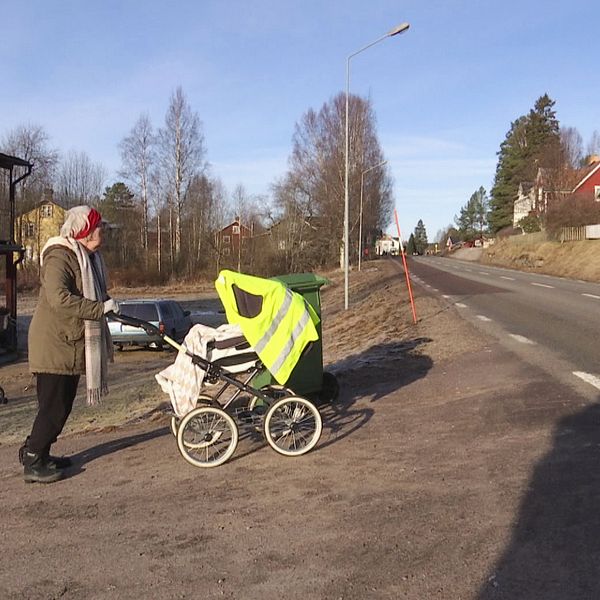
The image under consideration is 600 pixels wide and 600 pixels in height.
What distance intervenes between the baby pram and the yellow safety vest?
0.65ft

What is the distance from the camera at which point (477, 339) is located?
11211mm

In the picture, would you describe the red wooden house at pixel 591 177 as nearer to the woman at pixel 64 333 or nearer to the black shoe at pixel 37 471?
the woman at pixel 64 333

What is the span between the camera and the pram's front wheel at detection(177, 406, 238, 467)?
17.1 ft

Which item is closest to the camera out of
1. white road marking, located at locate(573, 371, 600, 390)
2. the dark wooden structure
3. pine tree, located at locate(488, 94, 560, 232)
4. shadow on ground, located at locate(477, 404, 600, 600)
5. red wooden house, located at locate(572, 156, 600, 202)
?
shadow on ground, located at locate(477, 404, 600, 600)

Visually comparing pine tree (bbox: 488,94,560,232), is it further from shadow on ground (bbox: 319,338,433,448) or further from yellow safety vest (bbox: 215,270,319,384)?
yellow safety vest (bbox: 215,270,319,384)

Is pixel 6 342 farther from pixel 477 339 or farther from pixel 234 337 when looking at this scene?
pixel 234 337

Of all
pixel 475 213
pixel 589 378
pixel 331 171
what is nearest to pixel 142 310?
pixel 589 378

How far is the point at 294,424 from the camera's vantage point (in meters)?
5.53

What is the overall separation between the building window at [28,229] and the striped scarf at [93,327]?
5630cm

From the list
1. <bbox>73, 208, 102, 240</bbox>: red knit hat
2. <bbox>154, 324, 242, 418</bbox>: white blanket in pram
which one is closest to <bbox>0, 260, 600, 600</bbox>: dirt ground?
<bbox>154, 324, 242, 418</bbox>: white blanket in pram

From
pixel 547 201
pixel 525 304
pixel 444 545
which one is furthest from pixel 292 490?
pixel 547 201

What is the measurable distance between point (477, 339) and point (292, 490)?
734cm

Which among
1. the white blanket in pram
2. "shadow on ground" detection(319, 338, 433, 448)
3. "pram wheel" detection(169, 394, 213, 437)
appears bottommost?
"shadow on ground" detection(319, 338, 433, 448)

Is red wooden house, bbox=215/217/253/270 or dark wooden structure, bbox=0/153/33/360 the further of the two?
red wooden house, bbox=215/217/253/270
